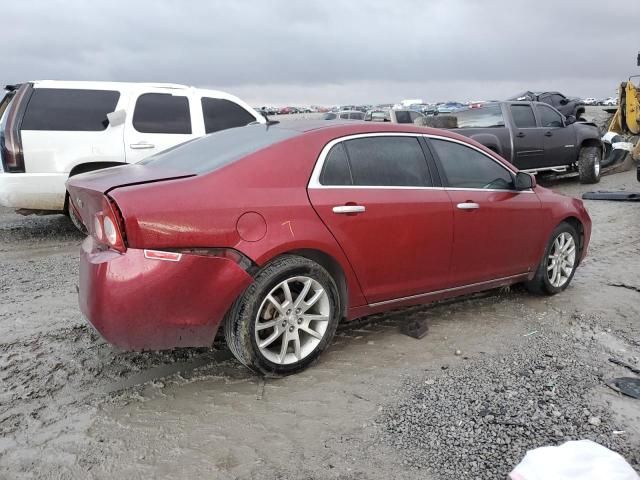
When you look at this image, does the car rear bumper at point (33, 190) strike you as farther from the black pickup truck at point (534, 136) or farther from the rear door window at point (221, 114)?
the black pickup truck at point (534, 136)

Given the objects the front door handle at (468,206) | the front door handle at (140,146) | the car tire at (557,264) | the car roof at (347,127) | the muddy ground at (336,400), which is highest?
the car roof at (347,127)

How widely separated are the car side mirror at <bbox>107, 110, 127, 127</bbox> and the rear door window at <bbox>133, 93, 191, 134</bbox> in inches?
5.9

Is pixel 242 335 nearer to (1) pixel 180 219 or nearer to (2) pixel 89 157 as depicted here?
(1) pixel 180 219

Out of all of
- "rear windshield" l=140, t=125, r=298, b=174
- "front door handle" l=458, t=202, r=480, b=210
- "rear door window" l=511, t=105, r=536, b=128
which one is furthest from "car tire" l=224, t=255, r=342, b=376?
"rear door window" l=511, t=105, r=536, b=128

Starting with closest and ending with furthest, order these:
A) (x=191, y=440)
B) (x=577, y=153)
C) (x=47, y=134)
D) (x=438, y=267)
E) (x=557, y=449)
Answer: (x=557, y=449) < (x=191, y=440) < (x=438, y=267) < (x=47, y=134) < (x=577, y=153)

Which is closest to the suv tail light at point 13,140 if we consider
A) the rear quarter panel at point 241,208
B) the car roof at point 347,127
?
the car roof at point 347,127

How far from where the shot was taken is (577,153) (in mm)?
12258

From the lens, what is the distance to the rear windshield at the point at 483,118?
430 inches

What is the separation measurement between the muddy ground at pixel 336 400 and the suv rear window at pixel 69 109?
2.77 m

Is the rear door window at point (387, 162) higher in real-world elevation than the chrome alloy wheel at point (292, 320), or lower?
higher

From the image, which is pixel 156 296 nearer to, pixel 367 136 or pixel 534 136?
pixel 367 136

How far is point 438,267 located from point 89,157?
478 centimetres

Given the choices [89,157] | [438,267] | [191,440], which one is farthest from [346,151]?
[89,157]

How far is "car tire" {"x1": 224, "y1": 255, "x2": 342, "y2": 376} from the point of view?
3232 mm
